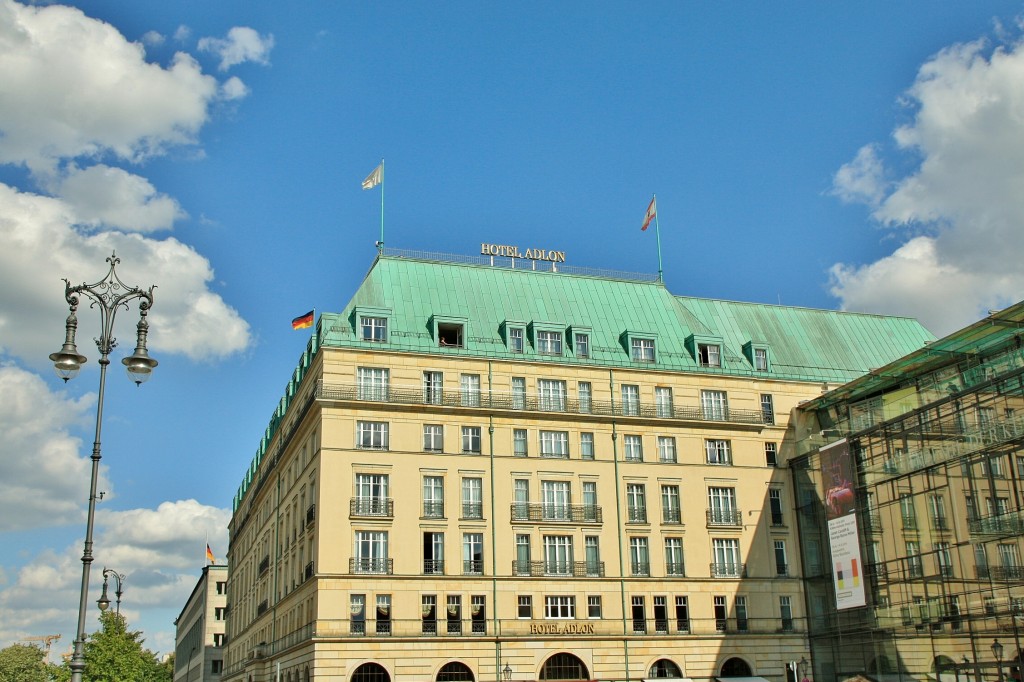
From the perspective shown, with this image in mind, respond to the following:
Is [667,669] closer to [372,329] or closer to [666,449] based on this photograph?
[666,449]

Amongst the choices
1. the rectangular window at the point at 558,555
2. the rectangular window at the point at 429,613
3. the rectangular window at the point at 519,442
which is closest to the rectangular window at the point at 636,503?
the rectangular window at the point at 558,555

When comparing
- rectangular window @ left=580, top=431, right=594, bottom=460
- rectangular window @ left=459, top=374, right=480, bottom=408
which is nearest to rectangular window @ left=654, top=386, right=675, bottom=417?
rectangular window @ left=580, top=431, right=594, bottom=460

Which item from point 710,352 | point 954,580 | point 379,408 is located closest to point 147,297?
point 379,408

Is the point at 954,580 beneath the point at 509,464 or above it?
beneath

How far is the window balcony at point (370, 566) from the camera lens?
58906 mm

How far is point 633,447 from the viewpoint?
219 ft

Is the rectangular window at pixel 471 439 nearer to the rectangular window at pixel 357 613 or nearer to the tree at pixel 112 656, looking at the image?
the rectangular window at pixel 357 613

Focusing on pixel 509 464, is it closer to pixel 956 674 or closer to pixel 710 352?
pixel 710 352

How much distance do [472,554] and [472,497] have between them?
11.0ft

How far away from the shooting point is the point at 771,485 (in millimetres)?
68812

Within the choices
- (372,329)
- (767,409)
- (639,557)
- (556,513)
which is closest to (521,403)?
(556,513)

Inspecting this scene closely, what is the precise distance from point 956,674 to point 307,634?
34611mm

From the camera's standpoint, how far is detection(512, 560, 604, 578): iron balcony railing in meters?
62.0

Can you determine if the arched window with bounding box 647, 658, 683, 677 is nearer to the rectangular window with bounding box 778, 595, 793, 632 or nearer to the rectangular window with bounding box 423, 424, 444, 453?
the rectangular window with bounding box 778, 595, 793, 632
